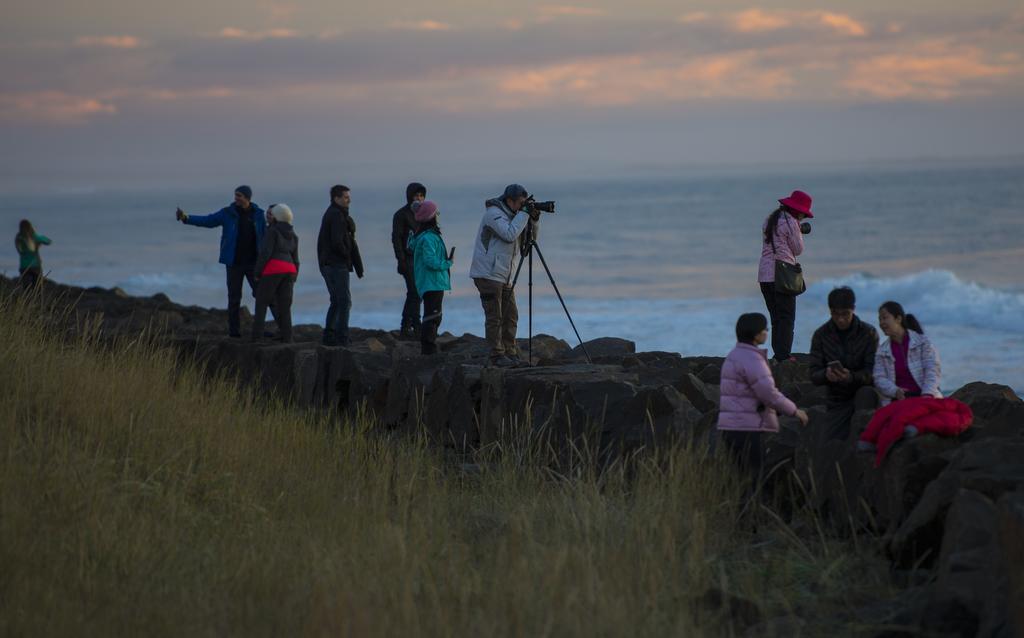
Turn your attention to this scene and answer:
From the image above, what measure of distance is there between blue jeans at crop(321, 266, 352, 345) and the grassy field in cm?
443

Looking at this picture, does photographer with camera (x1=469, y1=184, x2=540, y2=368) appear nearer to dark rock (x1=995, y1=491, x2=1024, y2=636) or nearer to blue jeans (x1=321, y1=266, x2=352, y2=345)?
blue jeans (x1=321, y1=266, x2=352, y2=345)

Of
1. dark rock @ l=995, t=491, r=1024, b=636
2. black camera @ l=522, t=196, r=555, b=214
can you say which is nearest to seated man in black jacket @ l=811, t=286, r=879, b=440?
dark rock @ l=995, t=491, r=1024, b=636

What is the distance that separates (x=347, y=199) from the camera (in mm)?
13492

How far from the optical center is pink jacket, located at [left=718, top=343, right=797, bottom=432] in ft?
24.2

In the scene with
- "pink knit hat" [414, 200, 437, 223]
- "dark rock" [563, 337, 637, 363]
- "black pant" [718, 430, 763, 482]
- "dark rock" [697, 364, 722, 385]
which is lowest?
"black pant" [718, 430, 763, 482]

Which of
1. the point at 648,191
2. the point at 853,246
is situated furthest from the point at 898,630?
the point at 648,191

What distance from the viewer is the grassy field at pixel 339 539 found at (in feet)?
19.0

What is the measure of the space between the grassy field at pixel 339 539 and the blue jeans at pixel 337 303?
14.5ft

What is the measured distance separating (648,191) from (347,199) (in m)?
118

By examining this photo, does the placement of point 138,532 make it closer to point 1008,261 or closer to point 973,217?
point 1008,261

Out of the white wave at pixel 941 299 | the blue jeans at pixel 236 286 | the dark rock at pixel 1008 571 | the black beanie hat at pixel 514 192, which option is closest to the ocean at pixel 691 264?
the white wave at pixel 941 299

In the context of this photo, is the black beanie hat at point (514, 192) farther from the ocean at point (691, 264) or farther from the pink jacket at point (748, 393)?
the ocean at point (691, 264)

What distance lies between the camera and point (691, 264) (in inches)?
2085

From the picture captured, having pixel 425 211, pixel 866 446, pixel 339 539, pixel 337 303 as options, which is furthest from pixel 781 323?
pixel 339 539
